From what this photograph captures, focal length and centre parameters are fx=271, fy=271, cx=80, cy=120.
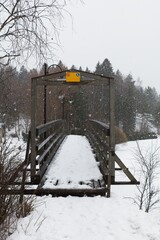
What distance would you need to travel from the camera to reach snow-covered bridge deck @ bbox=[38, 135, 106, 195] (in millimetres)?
5094

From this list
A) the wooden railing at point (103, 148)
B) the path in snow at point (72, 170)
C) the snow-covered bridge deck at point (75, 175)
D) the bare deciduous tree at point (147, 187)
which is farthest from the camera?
the bare deciduous tree at point (147, 187)

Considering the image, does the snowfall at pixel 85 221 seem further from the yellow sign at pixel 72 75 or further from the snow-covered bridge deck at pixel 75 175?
the yellow sign at pixel 72 75

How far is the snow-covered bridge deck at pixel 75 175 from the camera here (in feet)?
16.7

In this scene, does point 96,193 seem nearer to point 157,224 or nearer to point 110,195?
point 110,195

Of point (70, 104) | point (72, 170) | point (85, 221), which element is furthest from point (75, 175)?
point (70, 104)

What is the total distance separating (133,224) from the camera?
386 cm

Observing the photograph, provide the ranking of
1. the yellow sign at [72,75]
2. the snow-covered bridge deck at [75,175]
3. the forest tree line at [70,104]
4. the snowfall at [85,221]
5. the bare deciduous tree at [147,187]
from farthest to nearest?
the forest tree line at [70,104] < the bare deciduous tree at [147,187] < the yellow sign at [72,75] < the snow-covered bridge deck at [75,175] < the snowfall at [85,221]

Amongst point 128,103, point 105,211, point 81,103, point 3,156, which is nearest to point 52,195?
point 105,211

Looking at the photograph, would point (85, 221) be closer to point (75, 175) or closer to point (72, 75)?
point (75, 175)

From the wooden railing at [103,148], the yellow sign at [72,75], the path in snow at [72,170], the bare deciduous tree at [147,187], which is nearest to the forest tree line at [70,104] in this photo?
the yellow sign at [72,75]

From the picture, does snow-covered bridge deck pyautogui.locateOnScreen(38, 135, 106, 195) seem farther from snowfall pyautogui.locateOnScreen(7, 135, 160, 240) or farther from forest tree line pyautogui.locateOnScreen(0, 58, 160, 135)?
forest tree line pyautogui.locateOnScreen(0, 58, 160, 135)

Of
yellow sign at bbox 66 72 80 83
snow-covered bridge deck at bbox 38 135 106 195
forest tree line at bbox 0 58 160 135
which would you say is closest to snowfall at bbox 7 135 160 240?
snow-covered bridge deck at bbox 38 135 106 195

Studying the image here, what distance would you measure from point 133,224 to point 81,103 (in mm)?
32669

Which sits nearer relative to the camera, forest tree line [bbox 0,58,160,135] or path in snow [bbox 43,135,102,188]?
path in snow [bbox 43,135,102,188]
